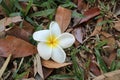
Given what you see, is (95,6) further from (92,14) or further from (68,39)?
(68,39)

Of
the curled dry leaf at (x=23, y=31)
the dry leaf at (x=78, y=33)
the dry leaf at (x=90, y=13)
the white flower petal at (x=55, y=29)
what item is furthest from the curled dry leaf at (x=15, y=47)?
the dry leaf at (x=90, y=13)

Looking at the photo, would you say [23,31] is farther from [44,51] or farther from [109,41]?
[109,41]

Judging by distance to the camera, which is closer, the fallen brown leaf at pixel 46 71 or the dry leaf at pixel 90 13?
the fallen brown leaf at pixel 46 71

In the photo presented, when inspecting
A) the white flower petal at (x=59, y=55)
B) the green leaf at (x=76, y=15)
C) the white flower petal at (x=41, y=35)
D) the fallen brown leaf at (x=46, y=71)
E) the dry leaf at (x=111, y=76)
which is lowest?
the fallen brown leaf at (x=46, y=71)

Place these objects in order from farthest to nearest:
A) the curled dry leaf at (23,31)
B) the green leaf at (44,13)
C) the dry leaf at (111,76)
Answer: the green leaf at (44,13)
the curled dry leaf at (23,31)
the dry leaf at (111,76)

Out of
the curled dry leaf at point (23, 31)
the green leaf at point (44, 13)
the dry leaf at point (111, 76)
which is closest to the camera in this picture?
the dry leaf at point (111, 76)

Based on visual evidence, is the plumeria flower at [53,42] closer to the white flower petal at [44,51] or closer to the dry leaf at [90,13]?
the white flower petal at [44,51]

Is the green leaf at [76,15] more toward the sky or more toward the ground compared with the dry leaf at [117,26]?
more toward the sky

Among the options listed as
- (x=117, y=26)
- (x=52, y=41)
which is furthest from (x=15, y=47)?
(x=117, y=26)
